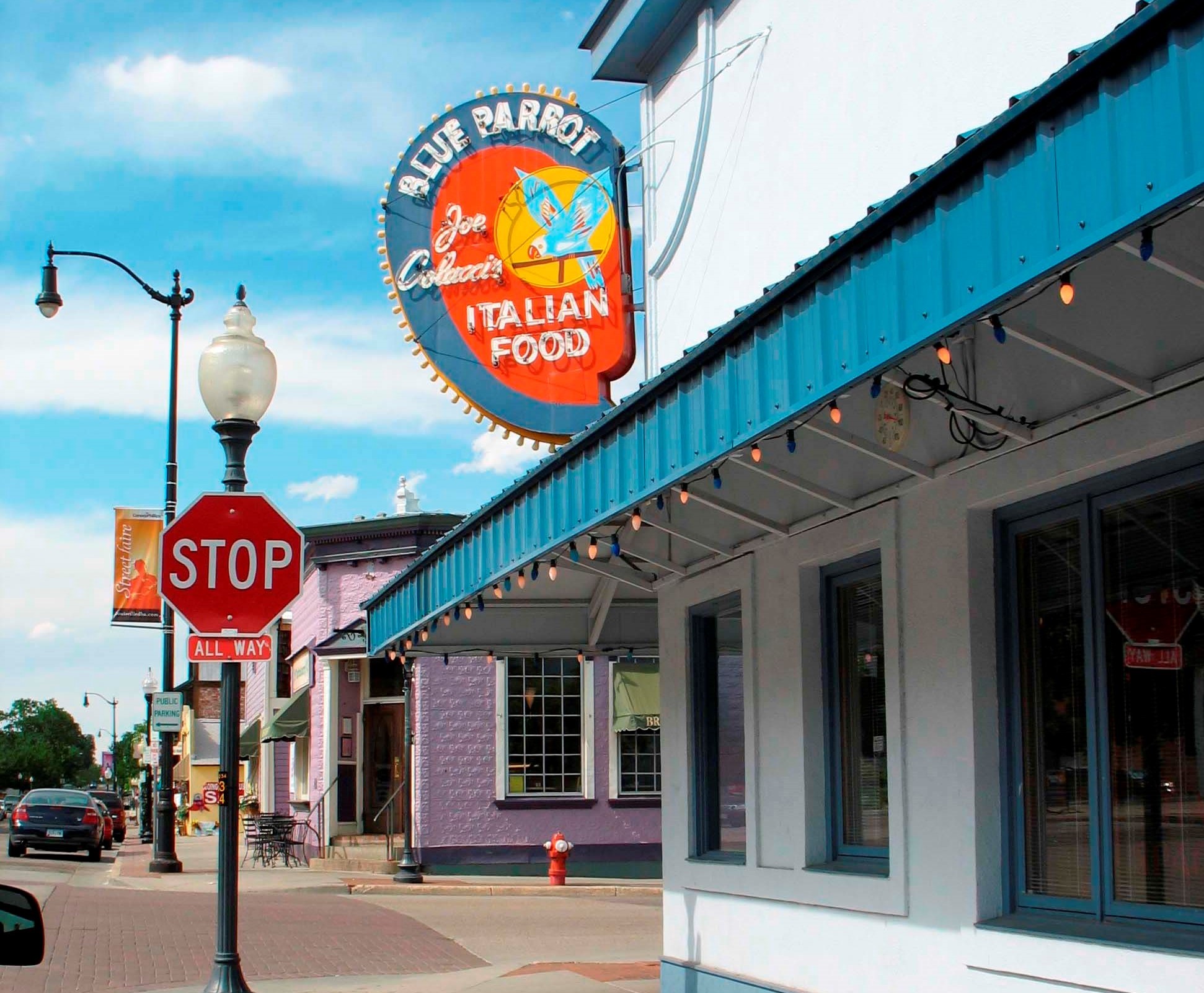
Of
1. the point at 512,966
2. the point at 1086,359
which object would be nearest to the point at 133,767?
the point at 512,966

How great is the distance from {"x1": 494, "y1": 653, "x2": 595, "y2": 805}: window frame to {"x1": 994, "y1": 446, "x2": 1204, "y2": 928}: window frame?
17.4m

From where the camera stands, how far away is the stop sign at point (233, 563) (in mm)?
8484

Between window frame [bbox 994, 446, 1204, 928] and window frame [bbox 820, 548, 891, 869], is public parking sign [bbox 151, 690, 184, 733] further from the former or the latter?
window frame [bbox 994, 446, 1204, 928]

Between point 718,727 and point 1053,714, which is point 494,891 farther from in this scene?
point 1053,714

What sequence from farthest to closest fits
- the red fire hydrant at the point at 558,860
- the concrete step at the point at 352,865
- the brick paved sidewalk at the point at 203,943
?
1. the concrete step at the point at 352,865
2. the red fire hydrant at the point at 558,860
3. the brick paved sidewalk at the point at 203,943

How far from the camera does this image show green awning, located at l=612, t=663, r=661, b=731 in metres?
24.0

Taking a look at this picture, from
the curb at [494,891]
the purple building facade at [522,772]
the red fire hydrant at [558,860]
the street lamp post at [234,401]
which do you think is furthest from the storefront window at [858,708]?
the purple building facade at [522,772]

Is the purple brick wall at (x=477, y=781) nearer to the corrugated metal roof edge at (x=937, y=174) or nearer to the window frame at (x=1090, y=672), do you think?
the corrugated metal roof edge at (x=937, y=174)

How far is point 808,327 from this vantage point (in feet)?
18.0

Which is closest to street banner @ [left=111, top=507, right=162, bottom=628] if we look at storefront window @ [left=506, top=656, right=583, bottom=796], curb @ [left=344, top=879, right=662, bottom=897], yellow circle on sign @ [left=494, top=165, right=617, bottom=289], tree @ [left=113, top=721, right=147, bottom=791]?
storefront window @ [left=506, top=656, right=583, bottom=796]

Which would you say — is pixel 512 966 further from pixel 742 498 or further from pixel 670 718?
pixel 742 498

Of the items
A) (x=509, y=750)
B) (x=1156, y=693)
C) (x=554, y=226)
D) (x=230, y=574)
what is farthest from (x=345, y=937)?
(x=1156, y=693)

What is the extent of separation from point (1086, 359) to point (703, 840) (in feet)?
18.3

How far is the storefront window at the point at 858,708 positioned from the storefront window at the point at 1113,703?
1.35 metres
